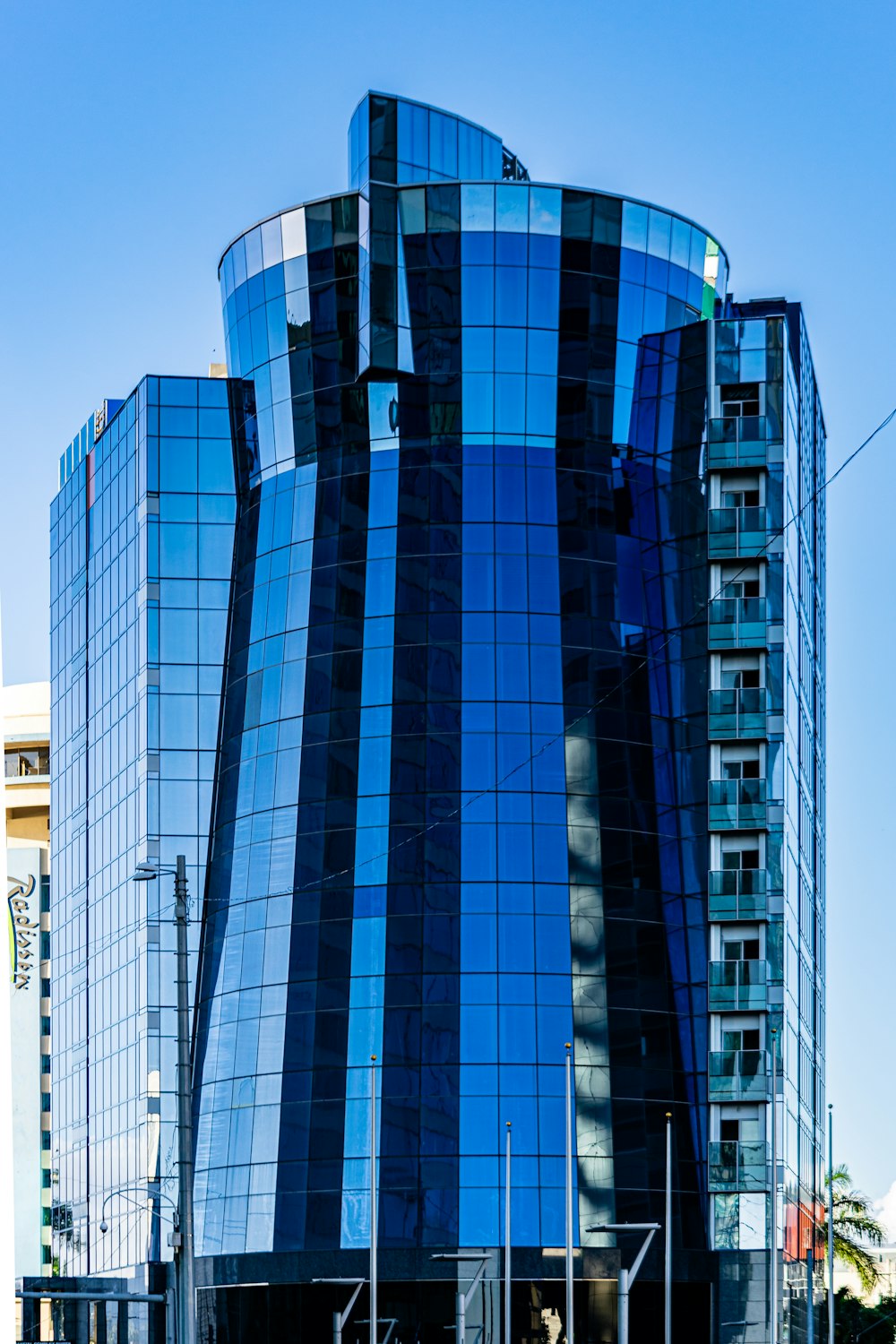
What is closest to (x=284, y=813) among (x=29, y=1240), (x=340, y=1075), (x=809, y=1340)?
(x=340, y=1075)

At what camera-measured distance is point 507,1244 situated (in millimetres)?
71562

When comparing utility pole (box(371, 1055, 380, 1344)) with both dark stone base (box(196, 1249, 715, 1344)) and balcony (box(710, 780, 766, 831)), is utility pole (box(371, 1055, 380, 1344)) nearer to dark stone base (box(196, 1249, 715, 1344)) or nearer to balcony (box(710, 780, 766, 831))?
dark stone base (box(196, 1249, 715, 1344))

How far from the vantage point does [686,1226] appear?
76500mm

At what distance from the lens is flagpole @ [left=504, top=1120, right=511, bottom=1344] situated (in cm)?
7131

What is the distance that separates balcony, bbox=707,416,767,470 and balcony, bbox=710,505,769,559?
1955mm

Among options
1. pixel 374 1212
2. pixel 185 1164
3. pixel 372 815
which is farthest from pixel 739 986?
pixel 185 1164

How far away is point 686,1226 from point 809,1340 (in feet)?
21.7

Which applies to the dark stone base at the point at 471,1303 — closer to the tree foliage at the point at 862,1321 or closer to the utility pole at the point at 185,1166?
the utility pole at the point at 185,1166

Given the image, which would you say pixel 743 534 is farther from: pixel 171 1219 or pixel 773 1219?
pixel 171 1219

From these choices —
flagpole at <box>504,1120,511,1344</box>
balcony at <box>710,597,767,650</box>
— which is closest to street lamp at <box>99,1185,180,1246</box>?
flagpole at <box>504,1120,511,1344</box>

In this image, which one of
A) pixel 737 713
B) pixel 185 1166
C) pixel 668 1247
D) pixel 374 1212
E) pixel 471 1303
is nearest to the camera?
pixel 185 1166

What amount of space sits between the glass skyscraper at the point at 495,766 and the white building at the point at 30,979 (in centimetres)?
7640

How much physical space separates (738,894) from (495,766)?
1066 cm

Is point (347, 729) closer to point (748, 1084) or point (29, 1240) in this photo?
point (748, 1084)
